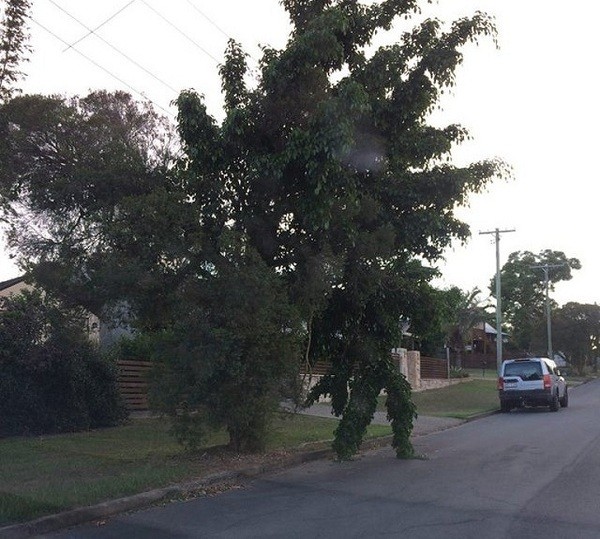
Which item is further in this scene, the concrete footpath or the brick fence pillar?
the brick fence pillar

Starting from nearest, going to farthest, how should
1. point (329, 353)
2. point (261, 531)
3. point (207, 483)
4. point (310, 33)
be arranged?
1. point (261, 531)
2. point (207, 483)
3. point (310, 33)
4. point (329, 353)

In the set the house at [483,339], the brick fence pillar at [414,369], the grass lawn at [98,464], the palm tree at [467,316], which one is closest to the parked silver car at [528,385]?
the brick fence pillar at [414,369]

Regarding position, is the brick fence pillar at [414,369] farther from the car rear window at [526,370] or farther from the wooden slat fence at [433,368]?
the car rear window at [526,370]

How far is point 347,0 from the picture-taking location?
13.1 meters

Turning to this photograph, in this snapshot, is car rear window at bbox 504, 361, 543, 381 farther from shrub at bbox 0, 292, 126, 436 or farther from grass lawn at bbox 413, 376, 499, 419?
shrub at bbox 0, 292, 126, 436

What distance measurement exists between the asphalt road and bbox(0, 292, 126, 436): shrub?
5.36 metres

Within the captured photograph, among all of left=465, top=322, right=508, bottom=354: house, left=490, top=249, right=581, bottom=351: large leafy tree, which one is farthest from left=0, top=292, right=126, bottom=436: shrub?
left=490, top=249, right=581, bottom=351: large leafy tree

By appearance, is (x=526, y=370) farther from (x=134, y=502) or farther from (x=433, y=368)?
(x=134, y=502)

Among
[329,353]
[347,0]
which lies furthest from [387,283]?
[347,0]

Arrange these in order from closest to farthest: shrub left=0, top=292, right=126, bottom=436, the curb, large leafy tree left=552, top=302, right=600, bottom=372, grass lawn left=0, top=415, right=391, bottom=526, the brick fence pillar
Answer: the curb → grass lawn left=0, top=415, right=391, bottom=526 → shrub left=0, top=292, right=126, bottom=436 → the brick fence pillar → large leafy tree left=552, top=302, right=600, bottom=372

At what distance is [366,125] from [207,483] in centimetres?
612

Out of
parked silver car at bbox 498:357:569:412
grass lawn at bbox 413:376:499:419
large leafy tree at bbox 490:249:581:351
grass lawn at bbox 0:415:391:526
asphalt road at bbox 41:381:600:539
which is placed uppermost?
large leafy tree at bbox 490:249:581:351

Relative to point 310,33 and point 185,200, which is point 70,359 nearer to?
point 185,200

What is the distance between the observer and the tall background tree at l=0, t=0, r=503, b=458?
1127 centimetres
